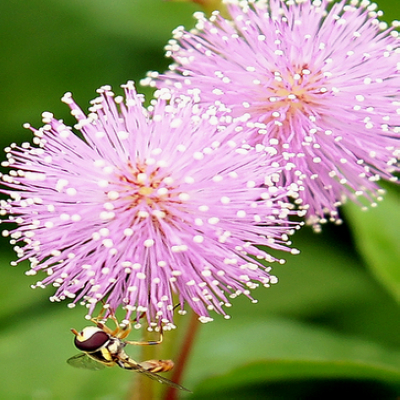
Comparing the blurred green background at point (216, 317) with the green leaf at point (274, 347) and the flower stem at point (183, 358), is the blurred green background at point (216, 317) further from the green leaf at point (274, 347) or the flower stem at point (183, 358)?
the flower stem at point (183, 358)

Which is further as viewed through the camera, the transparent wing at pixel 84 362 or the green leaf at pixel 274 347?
the green leaf at pixel 274 347

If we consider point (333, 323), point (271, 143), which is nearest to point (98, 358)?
point (271, 143)

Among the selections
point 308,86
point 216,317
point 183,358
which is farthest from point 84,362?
point 216,317

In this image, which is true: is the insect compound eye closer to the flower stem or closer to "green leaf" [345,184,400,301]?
the flower stem

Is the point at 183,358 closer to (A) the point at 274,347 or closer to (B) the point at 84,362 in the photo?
(B) the point at 84,362

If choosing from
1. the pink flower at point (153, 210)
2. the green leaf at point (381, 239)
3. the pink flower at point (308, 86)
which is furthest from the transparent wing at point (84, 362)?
the green leaf at point (381, 239)

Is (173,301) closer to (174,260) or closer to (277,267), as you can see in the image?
(174,260)
